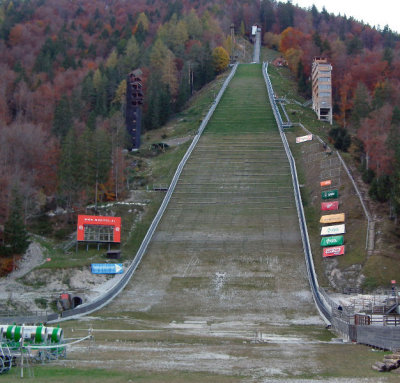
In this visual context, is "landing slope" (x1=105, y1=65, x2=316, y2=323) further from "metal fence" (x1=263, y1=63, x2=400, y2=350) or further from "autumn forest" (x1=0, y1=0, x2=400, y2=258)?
"autumn forest" (x1=0, y1=0, x2=400, y2=258)

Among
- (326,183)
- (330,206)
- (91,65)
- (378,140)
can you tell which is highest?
(91,65)

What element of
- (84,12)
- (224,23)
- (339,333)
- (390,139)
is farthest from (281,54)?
(339,333)

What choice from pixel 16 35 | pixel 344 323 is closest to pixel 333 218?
pixel 344 323

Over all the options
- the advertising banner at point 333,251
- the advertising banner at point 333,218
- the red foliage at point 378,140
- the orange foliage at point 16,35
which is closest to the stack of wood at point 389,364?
the advertising banner at point 333,251

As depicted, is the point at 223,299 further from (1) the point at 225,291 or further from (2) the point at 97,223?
(2) the point at 97,223

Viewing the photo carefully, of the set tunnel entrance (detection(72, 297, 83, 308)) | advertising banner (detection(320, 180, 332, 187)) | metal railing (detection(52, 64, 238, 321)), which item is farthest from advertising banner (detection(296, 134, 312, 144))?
tunnel entrance (detection(72, 297, 83, 308))

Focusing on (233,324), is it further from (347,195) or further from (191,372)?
(347,195)
